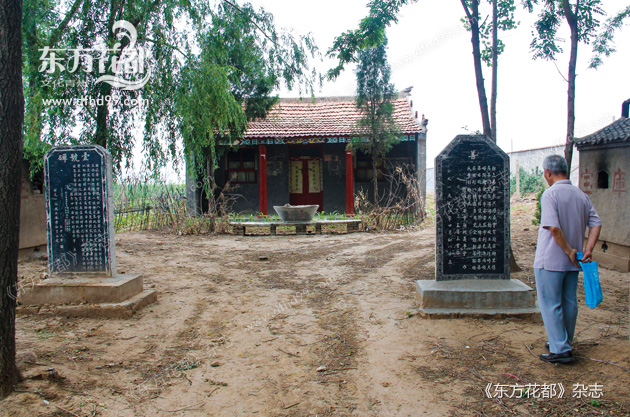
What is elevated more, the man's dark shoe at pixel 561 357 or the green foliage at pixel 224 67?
the green foliage at pixel 224 67

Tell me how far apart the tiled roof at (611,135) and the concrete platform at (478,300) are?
343 centimetres

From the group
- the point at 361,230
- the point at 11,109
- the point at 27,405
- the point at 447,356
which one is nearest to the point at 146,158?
the point at 11,109

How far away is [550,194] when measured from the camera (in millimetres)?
3318

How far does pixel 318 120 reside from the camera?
49.8 feet

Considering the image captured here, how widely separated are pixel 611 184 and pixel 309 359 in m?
5.86

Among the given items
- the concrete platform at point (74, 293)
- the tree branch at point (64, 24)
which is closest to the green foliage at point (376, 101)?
the tree branch at point (64, 24)

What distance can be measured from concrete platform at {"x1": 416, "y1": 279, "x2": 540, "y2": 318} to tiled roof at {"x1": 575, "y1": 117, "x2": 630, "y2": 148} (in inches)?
135

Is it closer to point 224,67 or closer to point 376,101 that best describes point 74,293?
point 224,67

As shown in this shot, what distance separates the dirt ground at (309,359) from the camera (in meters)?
2.88

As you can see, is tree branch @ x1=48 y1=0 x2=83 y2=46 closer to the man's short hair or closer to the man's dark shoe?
the man's short hair

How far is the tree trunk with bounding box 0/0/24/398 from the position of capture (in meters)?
2.79

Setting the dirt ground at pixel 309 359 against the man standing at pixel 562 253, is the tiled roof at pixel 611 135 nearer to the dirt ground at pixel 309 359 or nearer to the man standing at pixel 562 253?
A: the dirt ground at pixel 309 359

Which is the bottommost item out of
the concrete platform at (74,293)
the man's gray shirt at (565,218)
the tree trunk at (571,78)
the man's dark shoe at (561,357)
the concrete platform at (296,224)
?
the man's dark shoe at (561,357)

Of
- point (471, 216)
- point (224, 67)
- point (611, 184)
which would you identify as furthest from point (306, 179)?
point (471, 216)
